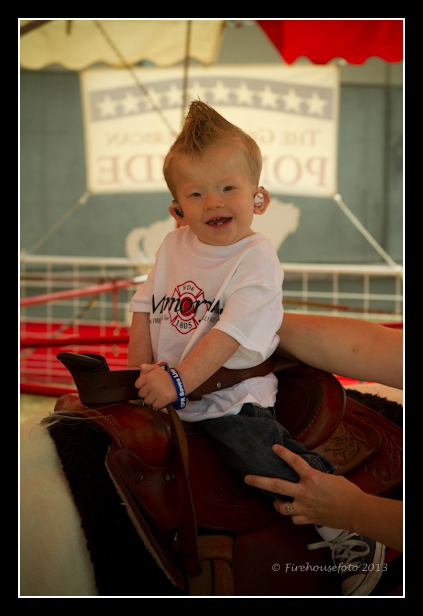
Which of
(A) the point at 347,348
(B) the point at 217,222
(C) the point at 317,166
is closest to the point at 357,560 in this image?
(A) the point at 347,348

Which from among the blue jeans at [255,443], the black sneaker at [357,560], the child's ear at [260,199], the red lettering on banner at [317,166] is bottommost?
the black sneaker at [357,560]

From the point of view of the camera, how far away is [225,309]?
988 millimetres

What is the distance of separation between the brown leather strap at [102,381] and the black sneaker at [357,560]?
1.20 ft

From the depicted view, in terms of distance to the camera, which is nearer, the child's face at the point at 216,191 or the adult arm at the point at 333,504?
the adult arm at the point at 333,504

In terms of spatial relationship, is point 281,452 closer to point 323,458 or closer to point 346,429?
point 323,458

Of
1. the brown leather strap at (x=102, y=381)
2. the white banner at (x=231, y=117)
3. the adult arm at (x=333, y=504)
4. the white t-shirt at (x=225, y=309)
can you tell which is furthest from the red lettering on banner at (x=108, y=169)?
the adult arm at (x=333, y=504)

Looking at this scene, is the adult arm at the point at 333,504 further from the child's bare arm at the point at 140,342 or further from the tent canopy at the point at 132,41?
the tent canopy at the point at 132,41

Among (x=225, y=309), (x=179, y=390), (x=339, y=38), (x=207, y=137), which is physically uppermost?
(x=339, y=38)

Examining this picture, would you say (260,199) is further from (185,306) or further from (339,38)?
(339,38)

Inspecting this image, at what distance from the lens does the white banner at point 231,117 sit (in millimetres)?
4734

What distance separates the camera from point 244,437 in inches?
36.9

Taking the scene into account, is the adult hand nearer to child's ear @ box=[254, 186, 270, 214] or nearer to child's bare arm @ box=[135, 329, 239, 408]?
child's bare arm @ box=[135, 329, 239, 408]

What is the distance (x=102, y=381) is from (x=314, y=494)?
1.47ft

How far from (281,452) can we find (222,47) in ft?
21.3
